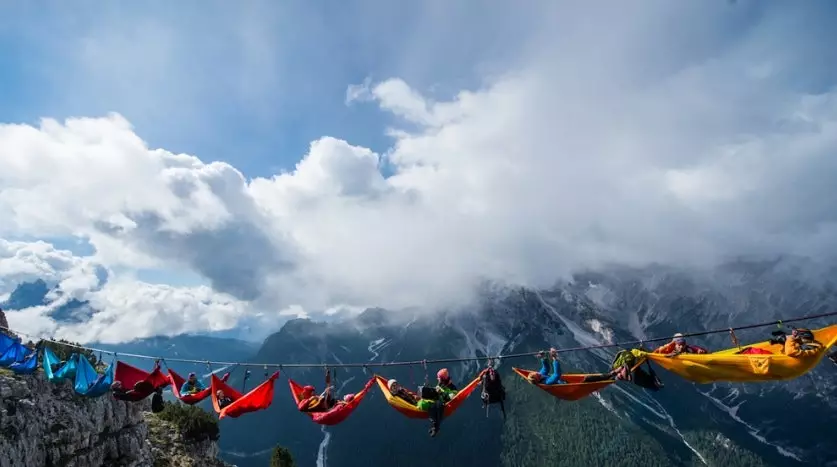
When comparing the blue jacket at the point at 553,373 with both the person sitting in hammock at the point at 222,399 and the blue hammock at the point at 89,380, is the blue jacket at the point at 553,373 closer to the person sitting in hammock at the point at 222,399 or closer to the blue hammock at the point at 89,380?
the person sitting in hammock at the point at 222,399

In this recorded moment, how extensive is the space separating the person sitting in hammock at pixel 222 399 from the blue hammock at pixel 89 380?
22.9 feet

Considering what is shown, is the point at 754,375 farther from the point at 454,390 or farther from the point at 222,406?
the point at 222,406

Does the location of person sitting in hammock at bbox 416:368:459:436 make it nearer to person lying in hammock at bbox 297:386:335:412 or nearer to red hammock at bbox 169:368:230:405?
person lying in hammock at bbox 297:386:335:412

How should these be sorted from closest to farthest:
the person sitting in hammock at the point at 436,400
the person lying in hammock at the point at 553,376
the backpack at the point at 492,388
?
1. the person lying in hammock at the point at 553,376
2. the backpack at the point at 492,388
3. the person sitting in hammock at the point at 436,400

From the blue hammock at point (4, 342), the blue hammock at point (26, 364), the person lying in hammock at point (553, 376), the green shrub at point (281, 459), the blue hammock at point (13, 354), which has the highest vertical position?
the blue hammock at point (4, 342)

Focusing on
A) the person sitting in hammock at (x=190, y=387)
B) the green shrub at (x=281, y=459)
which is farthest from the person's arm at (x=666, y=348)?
the green shrub at (x=281, y=459)

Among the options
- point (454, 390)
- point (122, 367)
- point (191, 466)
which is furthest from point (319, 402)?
point (191, 466)

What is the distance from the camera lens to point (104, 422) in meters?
53.3

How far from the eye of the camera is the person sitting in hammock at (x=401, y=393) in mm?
19094

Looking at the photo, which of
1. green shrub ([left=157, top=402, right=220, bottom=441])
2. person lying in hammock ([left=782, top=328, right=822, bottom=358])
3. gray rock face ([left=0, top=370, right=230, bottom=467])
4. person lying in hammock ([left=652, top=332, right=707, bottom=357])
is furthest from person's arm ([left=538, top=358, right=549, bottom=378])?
green shrub ([left=157, top=402, right=220, bottom=441])

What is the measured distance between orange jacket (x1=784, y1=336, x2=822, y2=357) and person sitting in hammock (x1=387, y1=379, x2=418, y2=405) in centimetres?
1263

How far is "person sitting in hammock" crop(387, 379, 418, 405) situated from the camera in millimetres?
19094

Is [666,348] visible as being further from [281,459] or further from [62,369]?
[281,459]

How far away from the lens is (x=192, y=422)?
7375 centimetres
